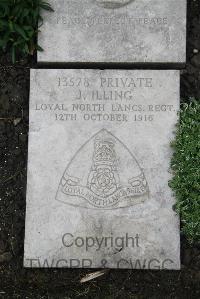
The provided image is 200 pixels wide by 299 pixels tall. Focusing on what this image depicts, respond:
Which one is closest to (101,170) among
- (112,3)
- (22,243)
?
(22,243)

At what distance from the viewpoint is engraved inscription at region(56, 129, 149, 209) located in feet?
12.3

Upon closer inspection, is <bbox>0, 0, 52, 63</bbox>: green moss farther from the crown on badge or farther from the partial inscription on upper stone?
the crown on badge

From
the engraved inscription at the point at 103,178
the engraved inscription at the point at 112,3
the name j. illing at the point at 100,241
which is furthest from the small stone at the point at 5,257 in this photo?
the engraved inscription at the point at 112,3

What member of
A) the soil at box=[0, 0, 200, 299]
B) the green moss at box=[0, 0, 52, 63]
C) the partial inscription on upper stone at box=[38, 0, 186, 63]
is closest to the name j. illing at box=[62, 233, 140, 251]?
the soil at box=[0, 0, 200, 299]

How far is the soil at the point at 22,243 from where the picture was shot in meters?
3.78

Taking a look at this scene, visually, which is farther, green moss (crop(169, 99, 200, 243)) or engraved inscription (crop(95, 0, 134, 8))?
engraved inscription (crop(95, 0, 134, 8))

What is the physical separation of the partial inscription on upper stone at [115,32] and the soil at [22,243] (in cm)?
24

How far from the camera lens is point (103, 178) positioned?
375 cm

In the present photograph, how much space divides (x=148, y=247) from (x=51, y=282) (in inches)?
30.9

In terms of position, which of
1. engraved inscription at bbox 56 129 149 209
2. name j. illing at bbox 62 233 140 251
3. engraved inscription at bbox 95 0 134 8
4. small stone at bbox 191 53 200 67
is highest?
engraved inscription at bbox 95 0 134 8

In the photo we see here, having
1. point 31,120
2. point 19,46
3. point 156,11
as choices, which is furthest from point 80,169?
point 156,11

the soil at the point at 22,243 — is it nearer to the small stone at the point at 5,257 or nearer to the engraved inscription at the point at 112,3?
the small stone at the point at 5,257

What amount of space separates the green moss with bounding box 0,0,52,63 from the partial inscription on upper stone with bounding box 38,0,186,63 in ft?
0.27

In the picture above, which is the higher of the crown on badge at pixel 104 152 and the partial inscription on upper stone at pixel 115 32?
the partial inscription on upper stone at pixel 115 32
